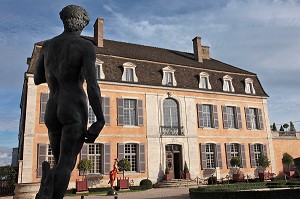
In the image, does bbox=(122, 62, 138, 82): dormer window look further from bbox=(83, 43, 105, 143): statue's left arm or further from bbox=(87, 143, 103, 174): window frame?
bbox=(83, 43, 105, 143): statue's left arm

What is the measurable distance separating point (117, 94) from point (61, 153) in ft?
53.7

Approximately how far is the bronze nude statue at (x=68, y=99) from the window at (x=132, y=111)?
632 inches

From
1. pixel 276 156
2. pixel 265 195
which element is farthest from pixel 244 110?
pixel 265 195

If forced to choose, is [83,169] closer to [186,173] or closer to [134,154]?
[134,154]

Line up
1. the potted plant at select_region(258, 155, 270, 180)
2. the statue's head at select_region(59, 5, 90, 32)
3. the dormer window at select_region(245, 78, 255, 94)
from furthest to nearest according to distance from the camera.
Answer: the dormer window at select_region(245, 78, 255, 94) → the potted plant at select_region(258, 155, 270, 180) → the statue's head at select_region(59, 5, 90, 32)

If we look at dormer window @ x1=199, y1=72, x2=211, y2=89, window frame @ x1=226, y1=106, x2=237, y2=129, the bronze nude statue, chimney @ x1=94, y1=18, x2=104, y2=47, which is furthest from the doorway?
the bronze nude statue

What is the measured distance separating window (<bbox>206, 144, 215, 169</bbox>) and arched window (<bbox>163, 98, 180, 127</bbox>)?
302cm

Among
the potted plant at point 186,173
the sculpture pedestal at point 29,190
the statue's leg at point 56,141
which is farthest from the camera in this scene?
the potted plant at point 186,173

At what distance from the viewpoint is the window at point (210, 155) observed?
2129 cm

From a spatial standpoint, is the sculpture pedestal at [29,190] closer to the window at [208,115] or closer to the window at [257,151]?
the window at [208,115]

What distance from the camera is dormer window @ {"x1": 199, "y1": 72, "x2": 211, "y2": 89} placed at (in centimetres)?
2222

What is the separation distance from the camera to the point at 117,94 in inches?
751

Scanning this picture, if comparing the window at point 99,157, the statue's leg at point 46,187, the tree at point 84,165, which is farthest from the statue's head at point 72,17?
the window at point 99,157

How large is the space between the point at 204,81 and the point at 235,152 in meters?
5.93
